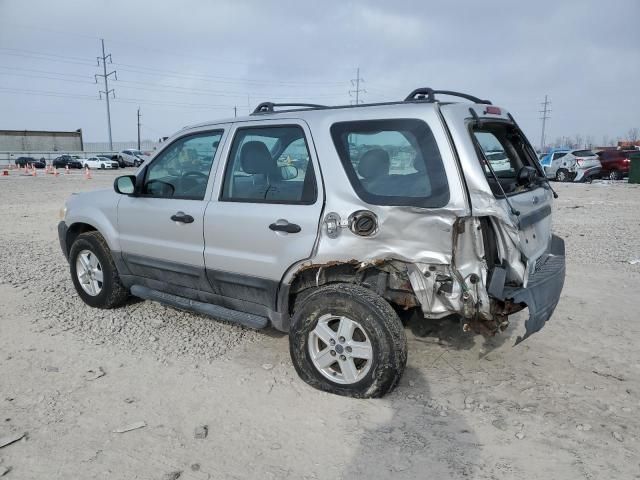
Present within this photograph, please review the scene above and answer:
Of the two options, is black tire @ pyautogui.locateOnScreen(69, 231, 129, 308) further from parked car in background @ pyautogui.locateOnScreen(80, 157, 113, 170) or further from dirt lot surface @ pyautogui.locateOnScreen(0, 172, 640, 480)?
parked car in background @ pyautogui.locateOnScreen(80, 157, 113, 170)

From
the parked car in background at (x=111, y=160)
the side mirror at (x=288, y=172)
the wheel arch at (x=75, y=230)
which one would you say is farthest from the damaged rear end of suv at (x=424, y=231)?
the parked car in background at (x=111, y=160)

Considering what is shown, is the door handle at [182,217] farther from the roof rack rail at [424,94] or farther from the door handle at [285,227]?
the roof rack rail at [424,94]

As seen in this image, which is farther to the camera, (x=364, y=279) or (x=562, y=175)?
(x=562, y=175)

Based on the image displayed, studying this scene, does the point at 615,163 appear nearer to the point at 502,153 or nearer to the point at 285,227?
the point at 502,153

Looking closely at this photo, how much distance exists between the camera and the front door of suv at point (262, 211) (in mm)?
3328

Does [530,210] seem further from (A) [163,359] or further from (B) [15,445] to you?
(B) [15,445]

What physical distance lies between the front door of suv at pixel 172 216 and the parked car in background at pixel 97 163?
135 ft

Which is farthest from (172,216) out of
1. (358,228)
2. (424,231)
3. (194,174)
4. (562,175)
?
(562,175)

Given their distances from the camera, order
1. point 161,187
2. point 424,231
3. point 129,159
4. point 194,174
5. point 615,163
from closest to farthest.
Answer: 1. point 424,231
2. point 194,174
3. point 161,187
4. point 615,163
5. point 129,159

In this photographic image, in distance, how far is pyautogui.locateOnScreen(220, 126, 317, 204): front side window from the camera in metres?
3.40

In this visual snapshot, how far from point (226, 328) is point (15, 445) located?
194 centimetres

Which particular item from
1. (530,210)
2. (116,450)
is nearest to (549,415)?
(530,210)

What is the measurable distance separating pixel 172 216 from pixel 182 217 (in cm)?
13

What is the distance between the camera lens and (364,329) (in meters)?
3.09
